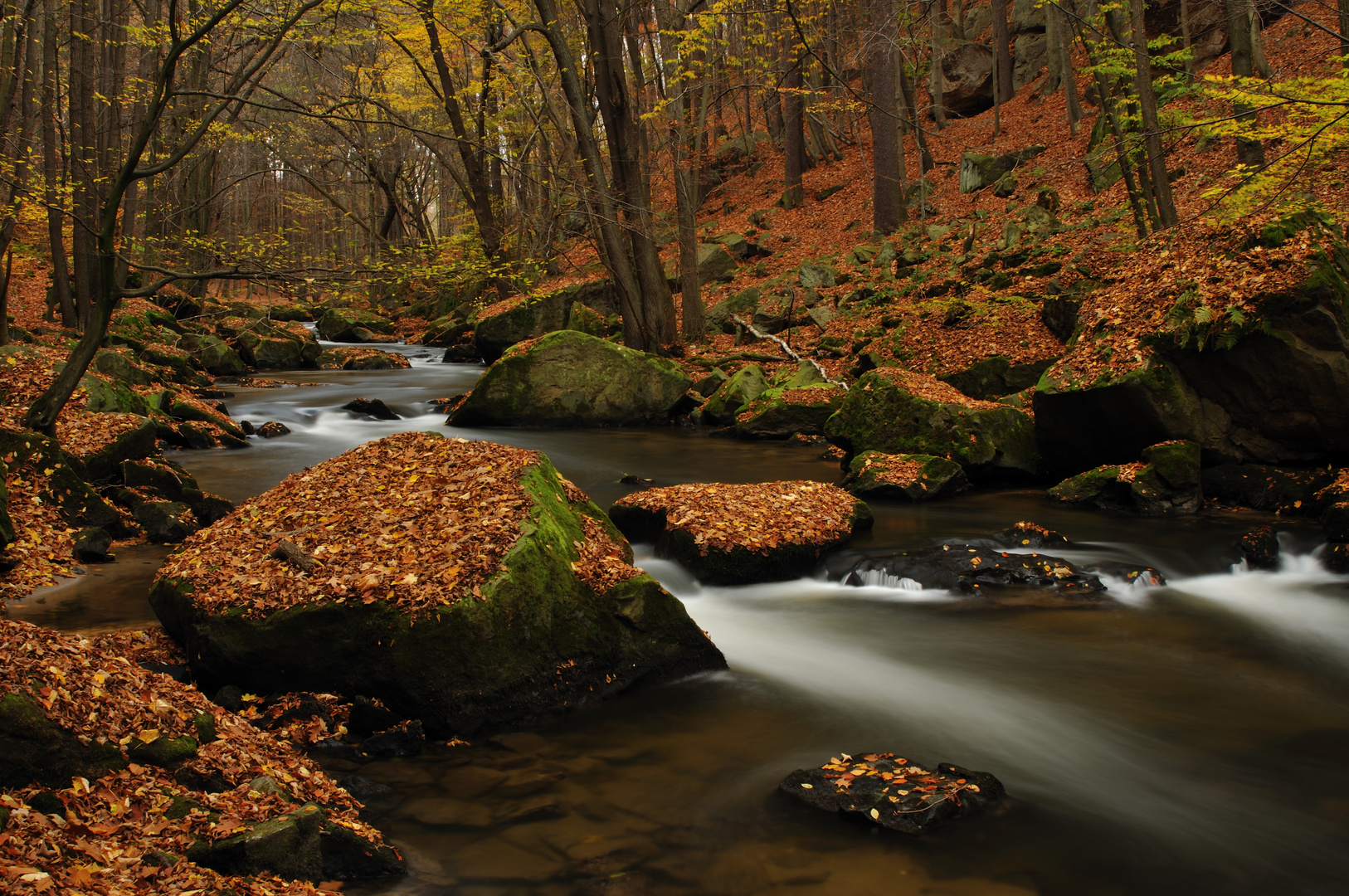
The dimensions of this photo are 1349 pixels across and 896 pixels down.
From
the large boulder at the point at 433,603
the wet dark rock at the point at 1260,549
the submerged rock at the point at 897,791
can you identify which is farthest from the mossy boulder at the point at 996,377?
the submerged rock at the point at 897,791

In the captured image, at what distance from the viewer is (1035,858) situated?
368 centimetres

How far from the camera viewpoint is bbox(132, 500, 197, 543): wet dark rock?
794 cm

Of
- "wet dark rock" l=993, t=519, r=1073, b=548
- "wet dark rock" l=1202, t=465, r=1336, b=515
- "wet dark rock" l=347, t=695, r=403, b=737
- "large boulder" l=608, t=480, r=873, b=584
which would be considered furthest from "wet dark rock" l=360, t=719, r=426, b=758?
"wet dark rock" l=1202, t=465, r=1336, b=515

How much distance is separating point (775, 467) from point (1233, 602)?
19.2 feet

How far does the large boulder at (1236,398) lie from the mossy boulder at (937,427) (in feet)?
2.74

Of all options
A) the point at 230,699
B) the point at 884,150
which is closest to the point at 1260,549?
the point at 230,699

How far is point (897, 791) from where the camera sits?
13.0 ft

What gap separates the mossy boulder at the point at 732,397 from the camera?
14945 millimetres

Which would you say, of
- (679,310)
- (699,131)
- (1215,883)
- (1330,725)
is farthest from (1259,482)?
(699,131)

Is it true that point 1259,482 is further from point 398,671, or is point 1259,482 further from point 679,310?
point 679,310

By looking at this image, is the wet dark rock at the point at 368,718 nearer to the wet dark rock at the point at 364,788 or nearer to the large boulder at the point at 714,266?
the wet dark rock at the point at 364,788

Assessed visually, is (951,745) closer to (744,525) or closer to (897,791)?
(897,791)

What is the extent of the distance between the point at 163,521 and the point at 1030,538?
329 inches

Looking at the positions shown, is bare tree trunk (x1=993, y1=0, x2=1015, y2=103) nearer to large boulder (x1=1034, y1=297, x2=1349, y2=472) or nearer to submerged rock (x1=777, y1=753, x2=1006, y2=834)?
large boulder (x1=1034, y1=297, x2=1349, y2=472)
